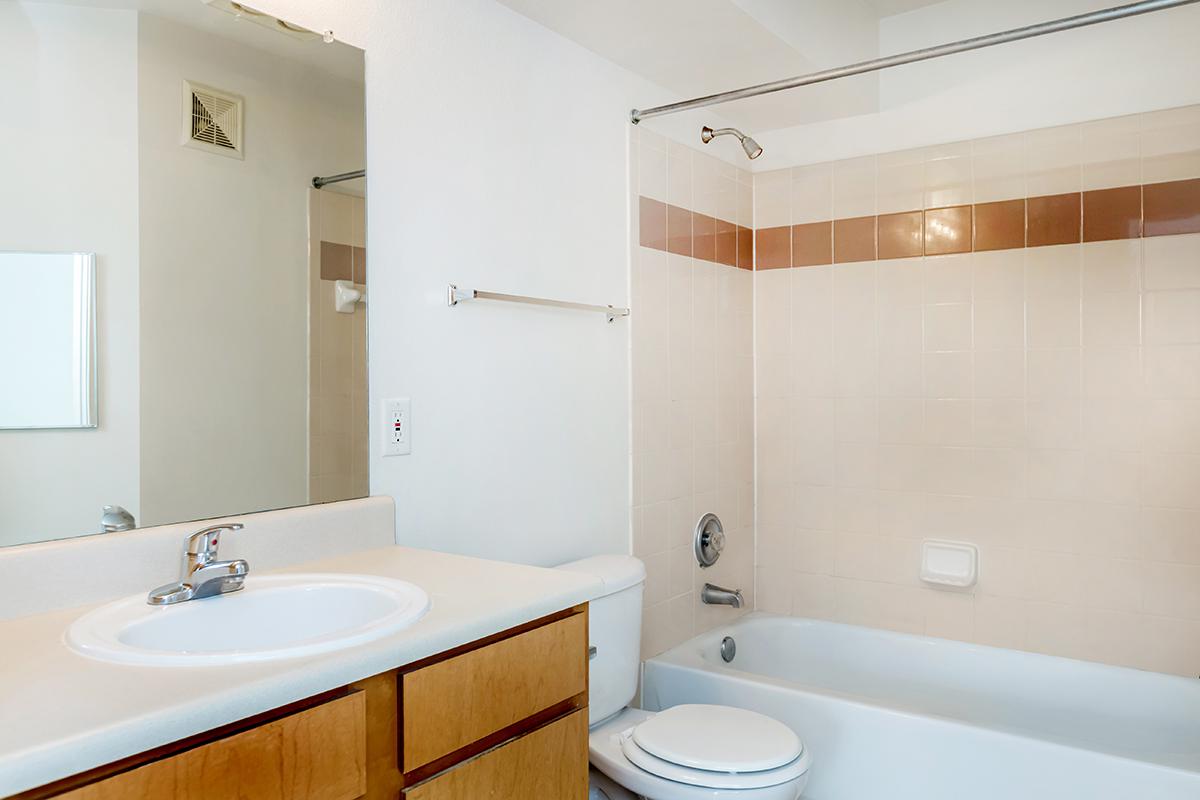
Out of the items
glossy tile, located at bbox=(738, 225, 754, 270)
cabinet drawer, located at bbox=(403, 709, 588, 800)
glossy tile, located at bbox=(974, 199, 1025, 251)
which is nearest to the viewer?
cabinet drawer, located at bbox=(403, 709, 588, 800)

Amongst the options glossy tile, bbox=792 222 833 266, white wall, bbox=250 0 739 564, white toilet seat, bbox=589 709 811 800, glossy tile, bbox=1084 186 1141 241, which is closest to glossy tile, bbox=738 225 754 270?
glossy tile, bbox=792 222 833 266

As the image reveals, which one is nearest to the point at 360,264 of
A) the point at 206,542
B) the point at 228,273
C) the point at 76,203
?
the point at 228,273

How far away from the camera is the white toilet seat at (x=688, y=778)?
5.81 ft

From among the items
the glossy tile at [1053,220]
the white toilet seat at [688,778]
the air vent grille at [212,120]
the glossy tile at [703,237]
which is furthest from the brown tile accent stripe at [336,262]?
the glossy tile at [1053,220]

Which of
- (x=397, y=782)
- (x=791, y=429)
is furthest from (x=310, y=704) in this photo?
(x=791, y=429)

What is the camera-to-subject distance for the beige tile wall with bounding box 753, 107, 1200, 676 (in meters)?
2.53

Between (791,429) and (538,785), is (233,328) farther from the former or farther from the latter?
(791,429)

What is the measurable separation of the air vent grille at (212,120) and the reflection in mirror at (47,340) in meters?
0.30

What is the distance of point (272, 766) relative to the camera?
96 centimetres

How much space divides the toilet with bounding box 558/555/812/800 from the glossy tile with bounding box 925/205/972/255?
154cm

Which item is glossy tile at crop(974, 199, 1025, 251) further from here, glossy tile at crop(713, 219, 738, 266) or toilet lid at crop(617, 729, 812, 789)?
toilet lid at crop(617, 729, 812, 789)

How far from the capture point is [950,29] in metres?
2.89

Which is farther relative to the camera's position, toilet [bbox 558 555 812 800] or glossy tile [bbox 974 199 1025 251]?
glossy tile [bbox 974 199 1025 251]

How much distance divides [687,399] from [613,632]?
952 millimetres
